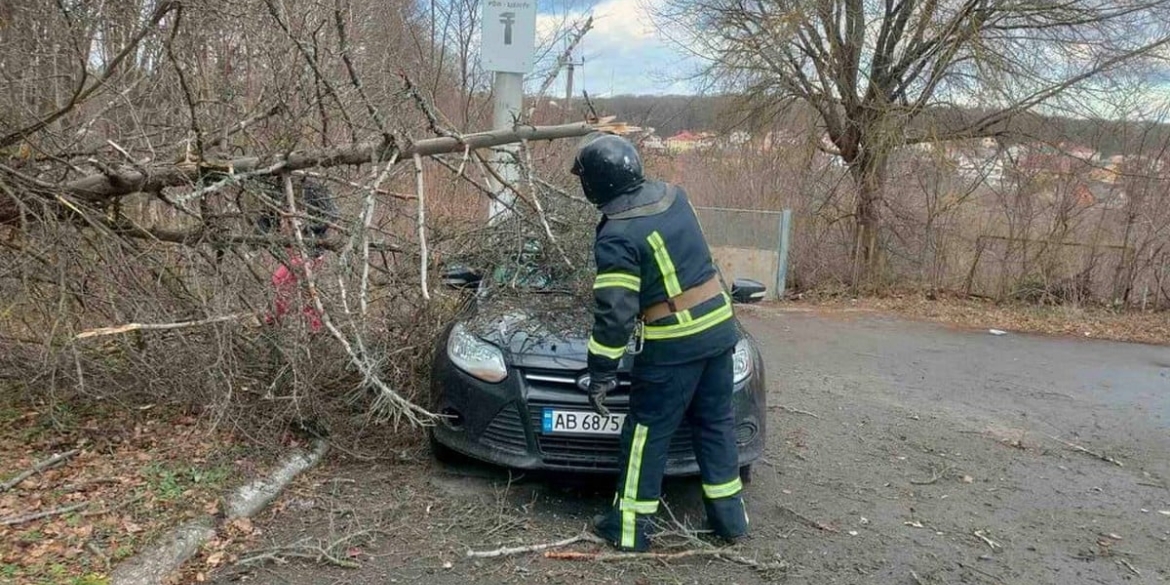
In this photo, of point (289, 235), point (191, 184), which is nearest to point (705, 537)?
point (289, 235)

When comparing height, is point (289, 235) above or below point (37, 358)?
above

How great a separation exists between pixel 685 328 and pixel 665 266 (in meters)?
0.28

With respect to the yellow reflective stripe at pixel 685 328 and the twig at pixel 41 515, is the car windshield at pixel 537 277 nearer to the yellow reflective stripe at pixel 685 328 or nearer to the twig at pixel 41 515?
the yellow reflective stripe at pixel 685 328

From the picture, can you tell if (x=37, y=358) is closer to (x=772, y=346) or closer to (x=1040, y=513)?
(x=1040, y=513)

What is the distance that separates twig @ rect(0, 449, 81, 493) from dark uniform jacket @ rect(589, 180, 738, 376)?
8.61 ft

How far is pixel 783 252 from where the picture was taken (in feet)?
42.4

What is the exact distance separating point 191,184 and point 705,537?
3.41m

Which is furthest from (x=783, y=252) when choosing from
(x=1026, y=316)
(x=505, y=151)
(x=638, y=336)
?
(x=638, y=336)

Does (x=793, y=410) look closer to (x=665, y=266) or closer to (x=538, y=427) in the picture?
(x=538, y=427)

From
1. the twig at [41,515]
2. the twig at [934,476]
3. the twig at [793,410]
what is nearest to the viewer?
the twig at [41,515]

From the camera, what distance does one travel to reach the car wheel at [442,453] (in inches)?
166

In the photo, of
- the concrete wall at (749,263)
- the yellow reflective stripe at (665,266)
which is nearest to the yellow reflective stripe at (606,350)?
the yellow reflective stripe at (665,266)

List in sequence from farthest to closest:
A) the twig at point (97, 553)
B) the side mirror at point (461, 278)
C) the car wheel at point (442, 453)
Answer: the side mirror at point (461, 278) < the car wheel at point (442, 453) < the twig at point (97, 553)

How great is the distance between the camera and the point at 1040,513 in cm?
426
